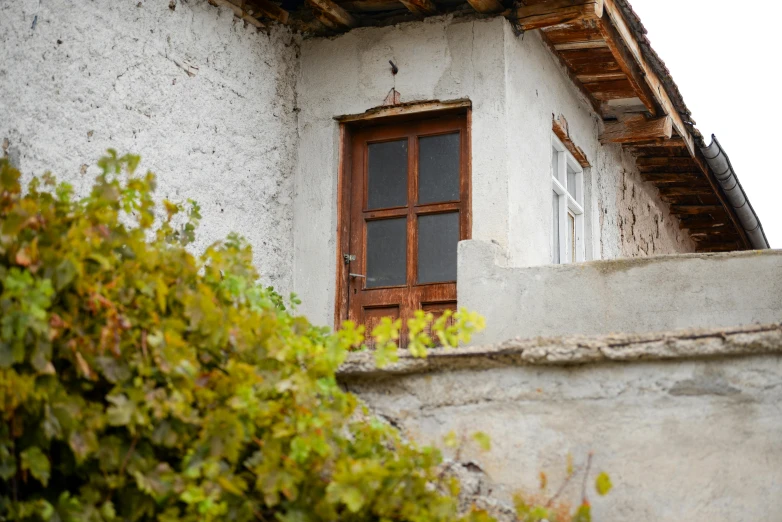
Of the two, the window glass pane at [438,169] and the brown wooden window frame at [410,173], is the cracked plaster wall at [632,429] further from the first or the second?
the window glass pane at [438,169]

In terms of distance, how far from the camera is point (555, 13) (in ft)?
23.5

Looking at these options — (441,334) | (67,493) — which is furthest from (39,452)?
(441,334)

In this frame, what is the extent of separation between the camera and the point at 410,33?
7543mm

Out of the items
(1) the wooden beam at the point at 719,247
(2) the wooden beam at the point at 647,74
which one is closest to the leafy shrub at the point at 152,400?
(2) the wooden beam at the point at 647,74

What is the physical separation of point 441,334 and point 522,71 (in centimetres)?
433

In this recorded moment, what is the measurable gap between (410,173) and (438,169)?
0.69ft

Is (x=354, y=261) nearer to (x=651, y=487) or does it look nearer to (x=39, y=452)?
(x=651, y=487)

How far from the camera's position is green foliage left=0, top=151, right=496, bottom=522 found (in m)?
3.15

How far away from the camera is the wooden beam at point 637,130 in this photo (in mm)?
9242

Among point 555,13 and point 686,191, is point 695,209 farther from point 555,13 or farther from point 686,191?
point 555,13

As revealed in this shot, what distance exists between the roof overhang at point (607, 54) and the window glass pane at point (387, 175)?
0.96 m

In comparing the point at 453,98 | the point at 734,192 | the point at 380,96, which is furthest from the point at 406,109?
the point at 734,192

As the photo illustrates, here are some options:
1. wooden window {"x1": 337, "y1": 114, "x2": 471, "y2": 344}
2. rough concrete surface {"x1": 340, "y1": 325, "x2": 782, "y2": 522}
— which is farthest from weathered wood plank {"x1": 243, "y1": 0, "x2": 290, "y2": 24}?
rough concrete surface {"x1": 340, "y1": 325, "x2": 782, "y2": 522}

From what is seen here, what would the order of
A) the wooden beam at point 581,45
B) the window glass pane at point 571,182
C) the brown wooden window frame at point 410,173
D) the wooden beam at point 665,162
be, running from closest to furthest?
the brown wooden window frame at point 410,173, the wooden beam at point 581,45, the window glass pane at point 571,182, the wooden beam at point 665,162
